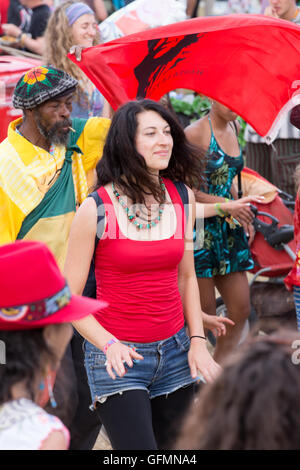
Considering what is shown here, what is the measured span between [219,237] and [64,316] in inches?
98.8

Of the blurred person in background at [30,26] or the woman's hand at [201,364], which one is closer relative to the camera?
the woman's hand at [201,364]

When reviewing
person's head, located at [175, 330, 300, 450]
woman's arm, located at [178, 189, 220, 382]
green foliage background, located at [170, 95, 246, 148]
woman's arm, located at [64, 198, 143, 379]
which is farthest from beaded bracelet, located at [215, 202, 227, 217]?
green foliage background, located at [170, 95, 246, 148]

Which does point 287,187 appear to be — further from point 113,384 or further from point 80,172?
point 113,384

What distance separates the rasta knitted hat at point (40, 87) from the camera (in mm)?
3646

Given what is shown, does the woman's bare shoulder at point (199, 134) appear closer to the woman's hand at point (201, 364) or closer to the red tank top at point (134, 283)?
the red tank top at point (134, 283)

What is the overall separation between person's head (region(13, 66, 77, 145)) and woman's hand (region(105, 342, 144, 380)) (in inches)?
50.2

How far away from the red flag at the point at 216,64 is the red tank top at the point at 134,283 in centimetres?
109

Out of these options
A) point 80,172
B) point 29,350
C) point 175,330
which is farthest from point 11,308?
point 80,172

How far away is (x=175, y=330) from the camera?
3.03 metres

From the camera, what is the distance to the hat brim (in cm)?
196

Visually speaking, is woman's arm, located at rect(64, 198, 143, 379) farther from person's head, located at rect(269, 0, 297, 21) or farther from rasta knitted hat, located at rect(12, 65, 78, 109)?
person's head, located at rect(269, 0, 297, 21)

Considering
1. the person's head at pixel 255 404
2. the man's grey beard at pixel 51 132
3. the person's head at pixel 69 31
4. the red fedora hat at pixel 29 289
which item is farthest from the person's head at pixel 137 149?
the person's head at pixel 69 31

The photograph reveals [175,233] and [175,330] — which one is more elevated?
[175,233]

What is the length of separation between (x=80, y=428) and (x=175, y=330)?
945 mm
